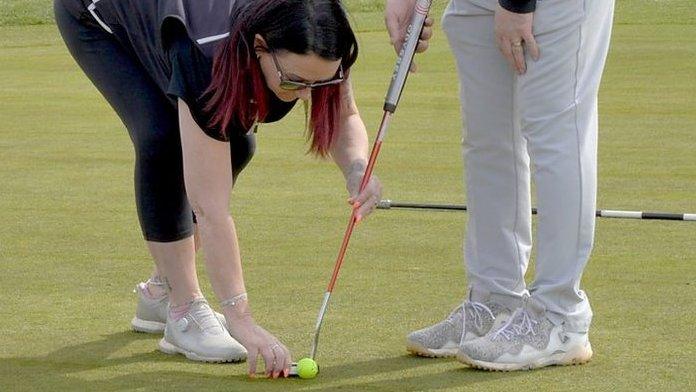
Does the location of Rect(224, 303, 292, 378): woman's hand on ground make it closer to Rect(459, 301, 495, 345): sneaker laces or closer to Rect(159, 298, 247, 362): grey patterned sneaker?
Rect(159, 298, 247, 362): grey patterned sneaker

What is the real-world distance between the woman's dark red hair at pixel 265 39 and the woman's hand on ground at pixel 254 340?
450 millimetres

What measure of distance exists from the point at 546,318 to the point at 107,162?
400 cm

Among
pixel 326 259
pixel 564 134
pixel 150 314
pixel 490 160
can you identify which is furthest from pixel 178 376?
pixel 326 259

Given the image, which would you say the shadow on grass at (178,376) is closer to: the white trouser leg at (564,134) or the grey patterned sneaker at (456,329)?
the grey patterned sneaker at (456,329)

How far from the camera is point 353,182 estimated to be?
3.80m

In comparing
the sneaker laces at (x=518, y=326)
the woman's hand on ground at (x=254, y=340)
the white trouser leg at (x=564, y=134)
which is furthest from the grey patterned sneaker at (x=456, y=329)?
the woman's hand on ground at (x=254, y=340)

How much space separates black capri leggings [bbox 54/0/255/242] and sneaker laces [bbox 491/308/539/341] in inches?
31.9

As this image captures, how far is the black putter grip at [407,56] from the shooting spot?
13.1 feet

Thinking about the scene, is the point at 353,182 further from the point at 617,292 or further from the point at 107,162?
the point at 107,162

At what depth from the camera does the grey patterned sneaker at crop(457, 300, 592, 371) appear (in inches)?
150

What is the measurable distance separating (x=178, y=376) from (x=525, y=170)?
1.05 meters

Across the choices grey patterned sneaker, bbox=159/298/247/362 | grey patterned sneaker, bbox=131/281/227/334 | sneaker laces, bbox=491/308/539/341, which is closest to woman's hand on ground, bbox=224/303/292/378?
grey patterned sneaker, bbox=159/298/247/362

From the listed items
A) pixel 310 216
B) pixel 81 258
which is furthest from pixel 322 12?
pixel 310 216

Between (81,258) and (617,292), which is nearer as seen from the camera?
(617,292)
